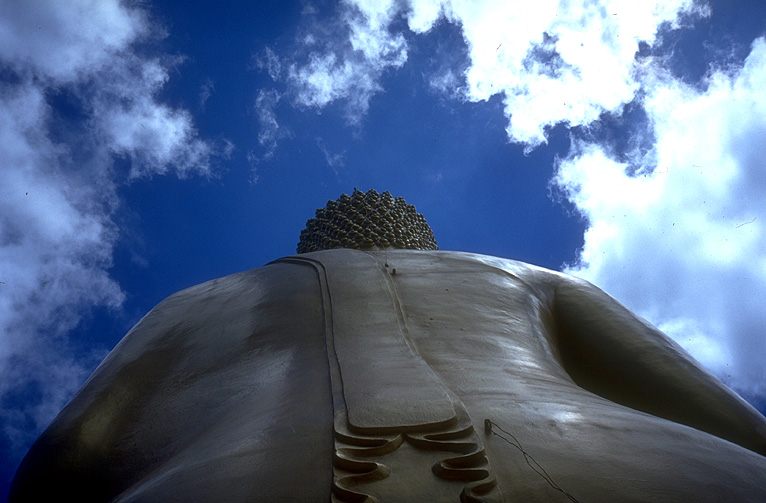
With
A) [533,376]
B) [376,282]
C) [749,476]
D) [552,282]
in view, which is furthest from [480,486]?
[552,282]

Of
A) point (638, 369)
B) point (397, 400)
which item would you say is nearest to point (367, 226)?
point (638, 369)

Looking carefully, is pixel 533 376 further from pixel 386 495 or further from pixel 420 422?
pixel 386 495

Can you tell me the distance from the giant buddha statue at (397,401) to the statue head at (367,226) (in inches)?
39.3

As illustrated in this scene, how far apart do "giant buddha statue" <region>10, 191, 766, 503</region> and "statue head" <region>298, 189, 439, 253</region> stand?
39.3 inches

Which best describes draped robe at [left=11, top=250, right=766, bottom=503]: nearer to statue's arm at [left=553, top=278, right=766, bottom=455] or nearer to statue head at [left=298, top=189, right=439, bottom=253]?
statue's arm at [left=553, top=278, right=766, bottom=455]

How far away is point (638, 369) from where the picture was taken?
10.9 ft

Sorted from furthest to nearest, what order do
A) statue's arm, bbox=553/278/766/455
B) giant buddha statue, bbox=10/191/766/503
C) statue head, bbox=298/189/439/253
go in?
statue head, bbox=298/189/439/253 → statue's arm, bbox=553/278/766/455 → giant buddha statue, bbox=10/191/766/503

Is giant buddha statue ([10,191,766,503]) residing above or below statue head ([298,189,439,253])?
below

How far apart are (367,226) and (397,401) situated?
314cm

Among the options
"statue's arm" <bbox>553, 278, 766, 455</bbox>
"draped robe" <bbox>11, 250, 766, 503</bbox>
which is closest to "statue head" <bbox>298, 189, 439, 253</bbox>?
"draped robe" <bbox>11, 250, 766, 503</bbox>

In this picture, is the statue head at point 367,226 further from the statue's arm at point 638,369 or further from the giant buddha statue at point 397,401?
the statue's arm at point 638,369

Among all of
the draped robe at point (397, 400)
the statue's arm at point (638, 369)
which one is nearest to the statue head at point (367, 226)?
the draped robe at point (397, 400)

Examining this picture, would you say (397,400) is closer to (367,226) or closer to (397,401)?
(397,401)

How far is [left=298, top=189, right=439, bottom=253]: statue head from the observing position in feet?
16.3
